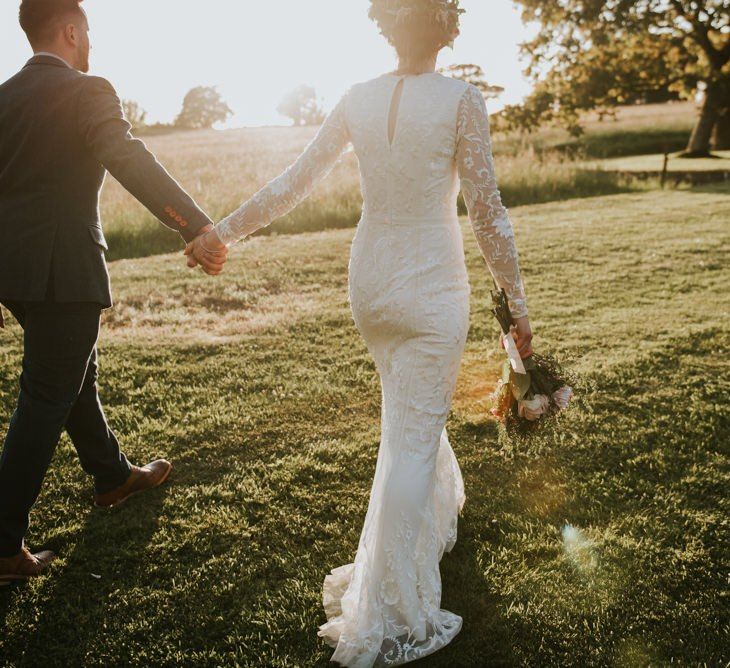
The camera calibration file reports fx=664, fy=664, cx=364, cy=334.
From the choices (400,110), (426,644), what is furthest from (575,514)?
(400,110)

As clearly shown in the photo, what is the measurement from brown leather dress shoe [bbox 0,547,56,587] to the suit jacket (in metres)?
1.37

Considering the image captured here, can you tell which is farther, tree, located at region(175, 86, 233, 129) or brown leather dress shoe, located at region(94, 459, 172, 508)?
tree, located at region(175, 86, 233, 129)

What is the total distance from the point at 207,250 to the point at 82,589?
6.14 feet

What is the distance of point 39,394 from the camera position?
338cm

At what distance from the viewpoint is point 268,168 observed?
22.2 m

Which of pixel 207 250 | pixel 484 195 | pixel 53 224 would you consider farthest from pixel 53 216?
pixel 484 195

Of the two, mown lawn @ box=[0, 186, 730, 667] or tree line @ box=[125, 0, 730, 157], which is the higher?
tree line @ box=[125, 0, 730, 157]

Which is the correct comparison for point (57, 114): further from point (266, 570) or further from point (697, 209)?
point (697, 209)

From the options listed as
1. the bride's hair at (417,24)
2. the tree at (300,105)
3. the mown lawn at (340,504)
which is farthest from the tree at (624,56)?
the tree at (300,105)

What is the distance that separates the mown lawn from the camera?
3115 mm

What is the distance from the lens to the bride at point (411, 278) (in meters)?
2.72

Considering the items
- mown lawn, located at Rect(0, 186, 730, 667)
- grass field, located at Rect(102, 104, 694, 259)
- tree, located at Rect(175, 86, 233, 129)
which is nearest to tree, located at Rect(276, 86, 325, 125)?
tree, located at Rect(175, 86, 233, 129)

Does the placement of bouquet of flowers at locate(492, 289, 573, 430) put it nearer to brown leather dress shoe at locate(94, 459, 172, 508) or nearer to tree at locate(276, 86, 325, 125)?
brown leather dress shoe at locate(94, 459, 172, 508)

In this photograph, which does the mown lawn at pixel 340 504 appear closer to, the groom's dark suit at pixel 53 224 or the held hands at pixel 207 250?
the groom's dark suit at pixel 53 224
